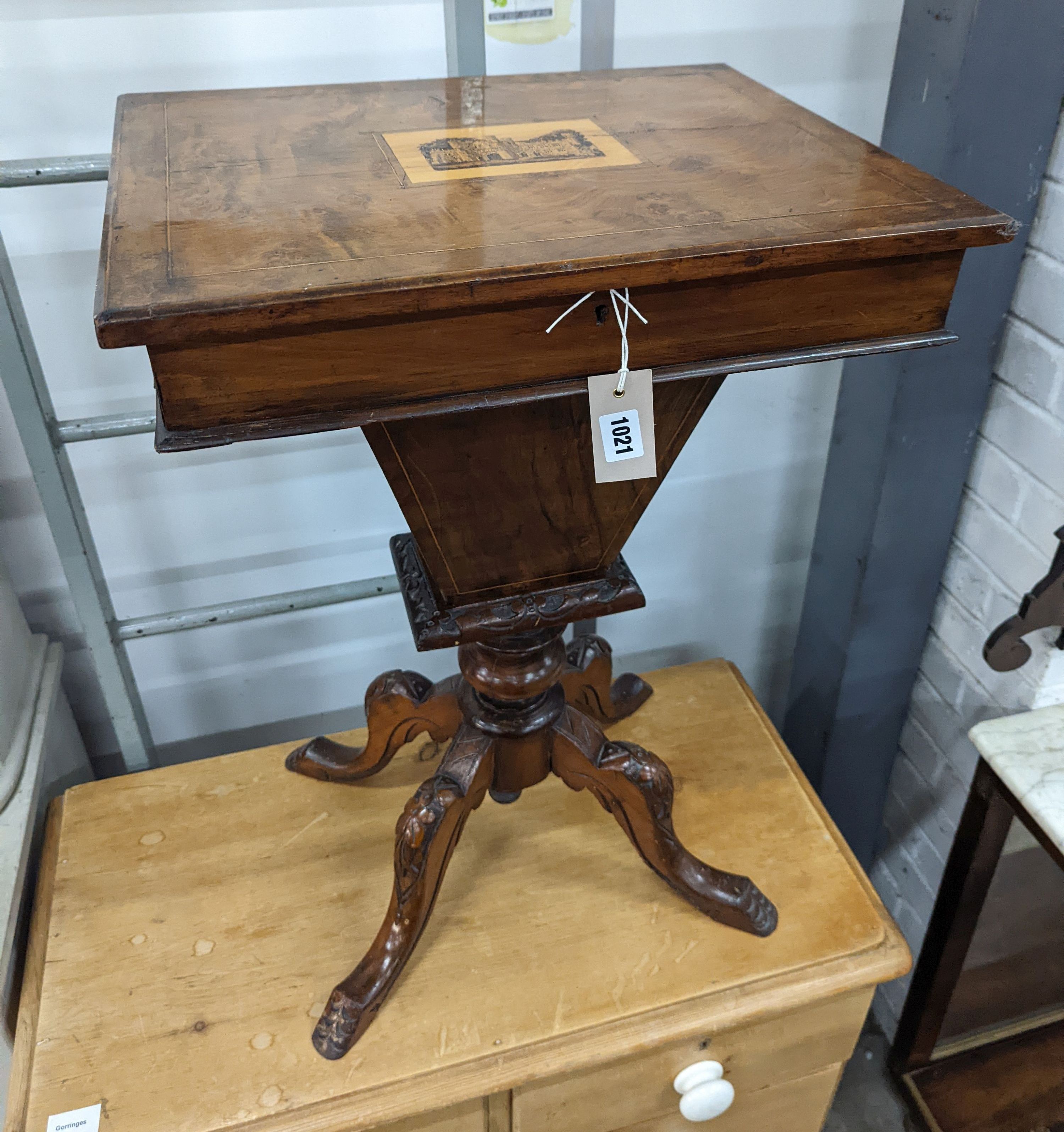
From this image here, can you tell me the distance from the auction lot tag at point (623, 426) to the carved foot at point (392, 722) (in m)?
0.47

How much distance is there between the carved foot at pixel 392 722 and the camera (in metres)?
1.14

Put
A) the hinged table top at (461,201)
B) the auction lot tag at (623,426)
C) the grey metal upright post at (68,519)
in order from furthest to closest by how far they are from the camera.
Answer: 1. the grey metal upright post at (68,519)
2. the auction lot tag at (623,426)
3. the hinged table top at (461,201)

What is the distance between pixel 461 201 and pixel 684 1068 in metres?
0.92

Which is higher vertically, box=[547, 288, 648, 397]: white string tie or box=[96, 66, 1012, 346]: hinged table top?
box=[96, 66, 1012, 346]: hinged table top

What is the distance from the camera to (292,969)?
1.05 m

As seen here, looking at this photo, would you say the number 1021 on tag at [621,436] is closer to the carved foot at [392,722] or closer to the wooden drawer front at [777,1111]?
the carved foot at [392,722]

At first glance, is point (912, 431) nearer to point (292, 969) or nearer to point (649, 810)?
point (649, 810)

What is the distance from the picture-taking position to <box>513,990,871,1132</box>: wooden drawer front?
3.38 feet

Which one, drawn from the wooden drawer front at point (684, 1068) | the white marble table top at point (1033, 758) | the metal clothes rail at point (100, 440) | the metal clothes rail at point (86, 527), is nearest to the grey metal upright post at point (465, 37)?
the metal clothes rail at point (100, 440)

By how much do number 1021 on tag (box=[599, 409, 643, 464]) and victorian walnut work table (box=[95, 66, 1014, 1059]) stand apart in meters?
0.04

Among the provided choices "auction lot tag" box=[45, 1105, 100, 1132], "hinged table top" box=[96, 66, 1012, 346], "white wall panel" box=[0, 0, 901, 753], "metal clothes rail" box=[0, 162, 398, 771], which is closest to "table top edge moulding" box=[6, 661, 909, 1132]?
"auction lot tag" box=[45, 1105, 100, 1132]

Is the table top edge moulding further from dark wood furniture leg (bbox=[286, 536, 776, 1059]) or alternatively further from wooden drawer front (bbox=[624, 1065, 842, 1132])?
wooden drawer front (bbox=[624, 1065, 842, 1132])

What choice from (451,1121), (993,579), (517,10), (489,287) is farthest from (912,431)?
(451,1121)

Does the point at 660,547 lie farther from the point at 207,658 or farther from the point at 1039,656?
the point at 207,658
